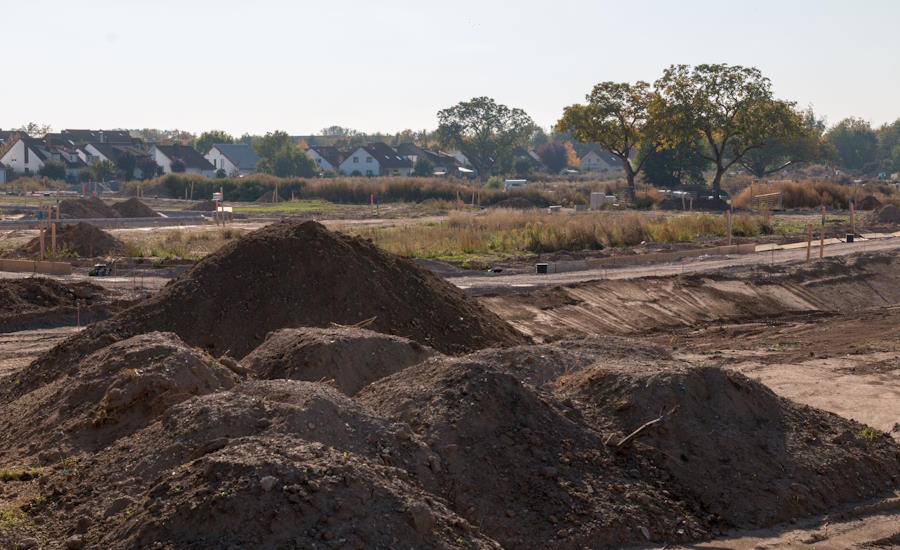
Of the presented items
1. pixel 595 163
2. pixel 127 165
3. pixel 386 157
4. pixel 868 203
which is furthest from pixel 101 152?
pixel 868 203

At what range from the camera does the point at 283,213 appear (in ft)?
179

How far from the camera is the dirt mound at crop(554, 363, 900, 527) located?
35.4 ft

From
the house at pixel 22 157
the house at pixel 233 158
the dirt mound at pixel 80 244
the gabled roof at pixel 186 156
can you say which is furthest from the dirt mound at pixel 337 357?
the house at pixel 233 158

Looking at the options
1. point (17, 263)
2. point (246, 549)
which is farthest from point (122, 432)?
point (17, 263)

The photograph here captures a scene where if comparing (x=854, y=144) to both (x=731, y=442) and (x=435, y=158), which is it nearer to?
(x=435, y=158)

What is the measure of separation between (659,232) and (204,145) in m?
93.9

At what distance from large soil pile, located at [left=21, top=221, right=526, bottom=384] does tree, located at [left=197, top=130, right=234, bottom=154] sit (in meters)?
108

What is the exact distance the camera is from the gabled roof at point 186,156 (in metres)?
99.6

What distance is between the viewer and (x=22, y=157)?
9456cm

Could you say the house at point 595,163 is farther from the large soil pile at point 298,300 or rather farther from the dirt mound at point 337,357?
the dirt mound at point 337,357

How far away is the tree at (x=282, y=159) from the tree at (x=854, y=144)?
70.1m

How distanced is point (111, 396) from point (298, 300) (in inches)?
231

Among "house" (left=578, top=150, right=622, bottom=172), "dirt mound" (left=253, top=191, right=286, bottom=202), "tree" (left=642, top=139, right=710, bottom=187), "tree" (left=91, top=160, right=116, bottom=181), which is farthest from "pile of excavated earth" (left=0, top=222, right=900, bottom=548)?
"house" (left=578, top=150, right=622, bottom=172)

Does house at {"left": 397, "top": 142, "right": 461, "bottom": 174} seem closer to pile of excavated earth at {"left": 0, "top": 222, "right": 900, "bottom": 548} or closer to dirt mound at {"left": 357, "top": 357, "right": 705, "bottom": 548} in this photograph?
pile of excavated earth at {"left": 0, "top": 222, "right": 900, "bottom": 548}
